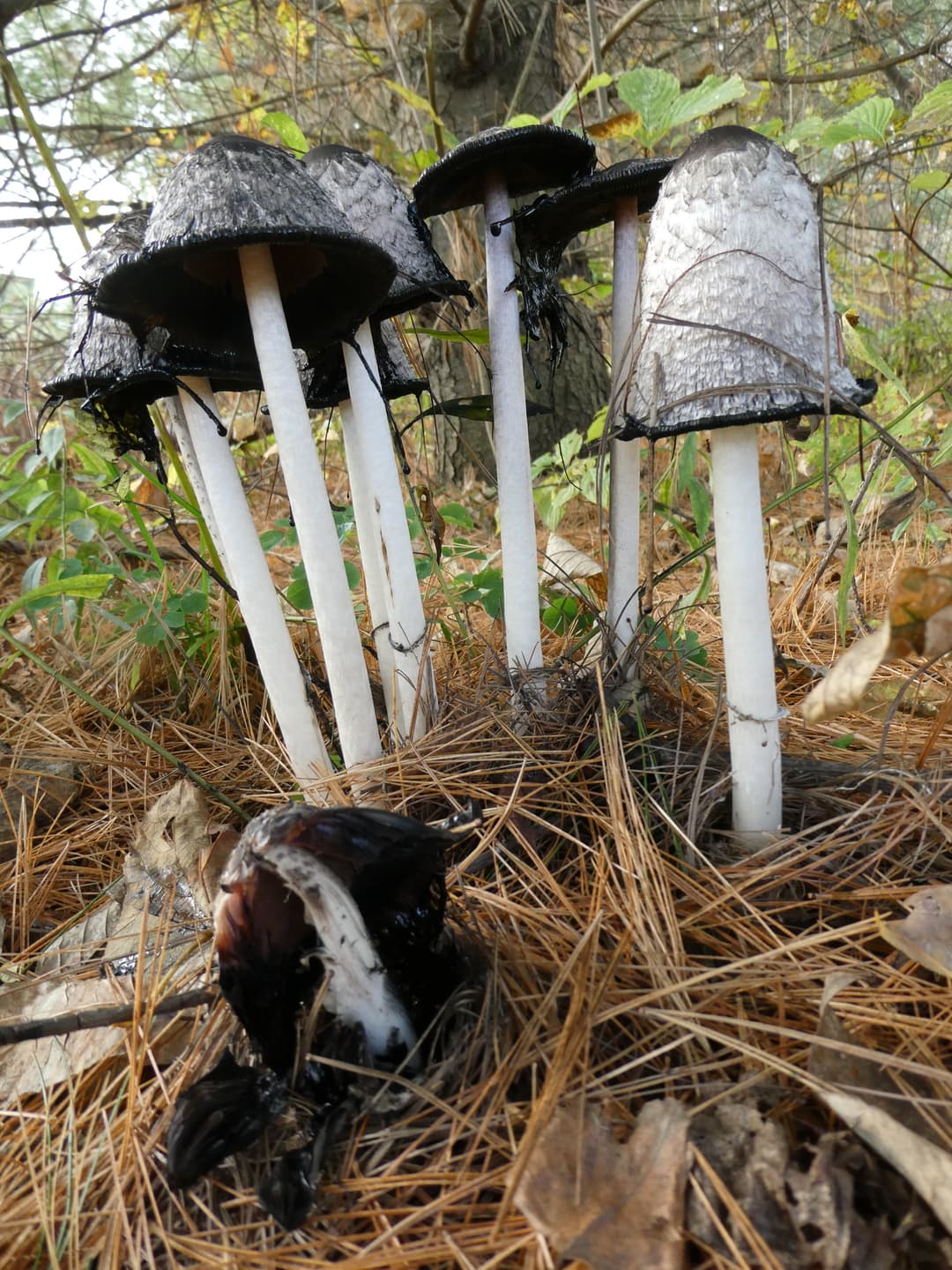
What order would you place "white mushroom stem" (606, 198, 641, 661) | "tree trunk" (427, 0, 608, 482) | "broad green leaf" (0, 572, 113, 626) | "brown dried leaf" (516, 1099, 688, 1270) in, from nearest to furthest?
"brown dried leaf" (516, 1099, 688, 1270) < "white mushroom stem" (606, 198, 641, 661) < "broad green leaf" (0, 572, 113, 626) < "tree trunk" (427, 0, 608, 482)

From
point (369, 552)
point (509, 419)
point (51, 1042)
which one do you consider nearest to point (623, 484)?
point (509, 419)

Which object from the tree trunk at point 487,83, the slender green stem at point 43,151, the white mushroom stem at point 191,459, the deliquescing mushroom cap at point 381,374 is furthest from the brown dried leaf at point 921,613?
the tree trunk at point 487,83

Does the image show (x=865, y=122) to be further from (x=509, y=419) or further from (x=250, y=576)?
(x=250, y=576)

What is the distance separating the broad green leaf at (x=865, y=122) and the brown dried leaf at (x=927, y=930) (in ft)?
→ 6.58

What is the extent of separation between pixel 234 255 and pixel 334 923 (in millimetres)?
1463

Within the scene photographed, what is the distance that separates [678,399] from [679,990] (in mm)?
960

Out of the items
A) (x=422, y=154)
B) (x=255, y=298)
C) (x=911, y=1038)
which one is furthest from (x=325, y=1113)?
(x=422, y=154)

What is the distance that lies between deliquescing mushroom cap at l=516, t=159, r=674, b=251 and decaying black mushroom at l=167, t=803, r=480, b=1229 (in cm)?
134

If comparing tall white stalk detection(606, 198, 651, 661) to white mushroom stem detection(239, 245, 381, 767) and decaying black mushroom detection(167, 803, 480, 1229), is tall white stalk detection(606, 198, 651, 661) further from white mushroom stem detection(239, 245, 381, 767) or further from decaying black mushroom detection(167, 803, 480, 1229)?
decaying black mushroom detection(167, 803, 480, 1229)

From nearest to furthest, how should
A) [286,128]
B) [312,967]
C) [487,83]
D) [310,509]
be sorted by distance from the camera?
[312,967] < [310,509] < [286,128] < [487,83]

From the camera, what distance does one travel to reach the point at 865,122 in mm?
2154

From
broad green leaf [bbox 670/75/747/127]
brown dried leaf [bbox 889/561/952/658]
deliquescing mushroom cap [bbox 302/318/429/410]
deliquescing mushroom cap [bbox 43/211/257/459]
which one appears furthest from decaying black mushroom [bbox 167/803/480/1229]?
broad green leaf [bbox 670/75/747/127]

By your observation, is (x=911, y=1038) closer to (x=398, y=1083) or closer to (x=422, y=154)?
(x=398, y=1083)

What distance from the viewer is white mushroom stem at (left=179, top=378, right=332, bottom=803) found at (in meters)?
1.80
